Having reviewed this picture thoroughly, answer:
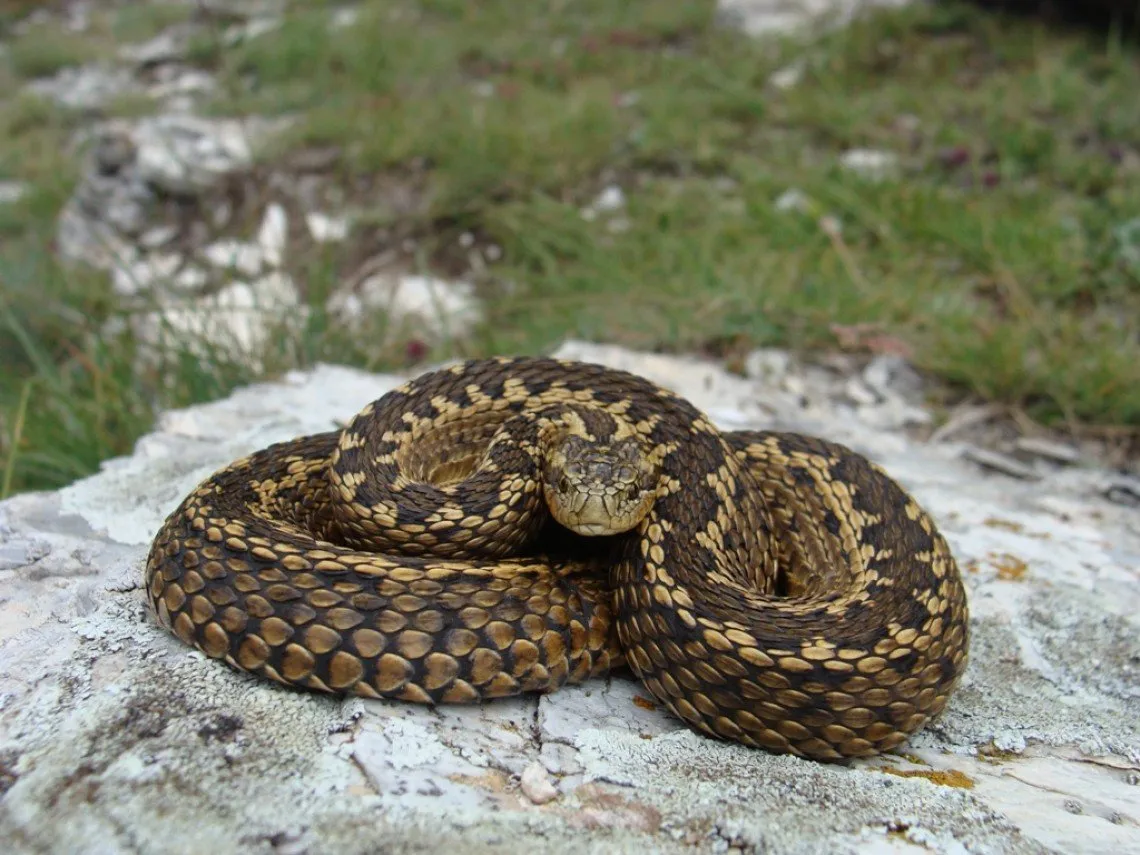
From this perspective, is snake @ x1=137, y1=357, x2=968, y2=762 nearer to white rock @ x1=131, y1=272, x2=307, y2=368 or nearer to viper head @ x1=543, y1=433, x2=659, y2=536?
viper head @ x1=543, y1=433, x2=659, y2=536

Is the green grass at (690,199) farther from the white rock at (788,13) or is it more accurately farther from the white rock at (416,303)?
the white rock at (788,13)

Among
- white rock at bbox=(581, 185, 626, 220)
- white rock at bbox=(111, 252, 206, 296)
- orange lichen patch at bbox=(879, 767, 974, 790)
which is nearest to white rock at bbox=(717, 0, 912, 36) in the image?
white rock at bbox=(581, 185, 626, 220)

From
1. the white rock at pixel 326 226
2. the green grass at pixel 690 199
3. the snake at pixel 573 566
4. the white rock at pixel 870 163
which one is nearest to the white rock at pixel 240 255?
the green grass at pixel 690 199

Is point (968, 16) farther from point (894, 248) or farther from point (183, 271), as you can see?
point (183, 271)

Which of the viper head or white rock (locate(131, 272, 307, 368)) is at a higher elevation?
the viper head

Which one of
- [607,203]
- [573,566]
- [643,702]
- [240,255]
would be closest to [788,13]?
[607,203]

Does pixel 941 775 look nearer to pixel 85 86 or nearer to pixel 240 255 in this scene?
pixel 240 255

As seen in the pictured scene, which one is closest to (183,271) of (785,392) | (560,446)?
(785,392)
